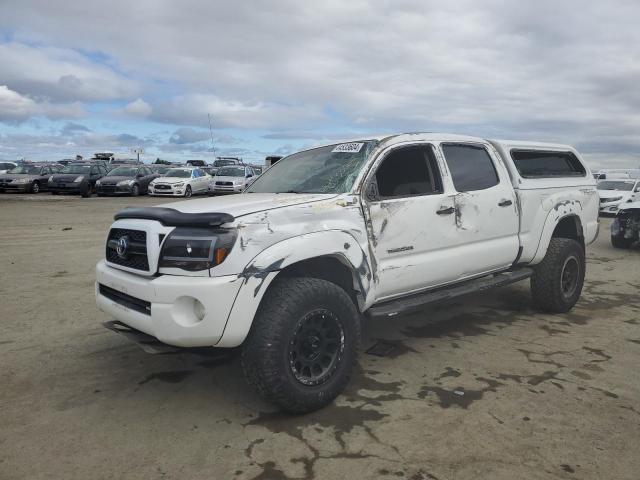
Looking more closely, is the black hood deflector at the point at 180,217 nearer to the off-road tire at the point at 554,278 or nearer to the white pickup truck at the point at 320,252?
the white pickup truck at the point at 320,252

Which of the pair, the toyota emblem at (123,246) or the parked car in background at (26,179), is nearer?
the toyota emblem at (123,246)

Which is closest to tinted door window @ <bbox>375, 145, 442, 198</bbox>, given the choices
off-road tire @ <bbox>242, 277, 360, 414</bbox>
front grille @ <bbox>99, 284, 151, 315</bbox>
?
off-road tire @ <bbox>242, 277, 360, 414</bbox>

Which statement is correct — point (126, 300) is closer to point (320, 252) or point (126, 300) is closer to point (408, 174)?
point (320, 252)

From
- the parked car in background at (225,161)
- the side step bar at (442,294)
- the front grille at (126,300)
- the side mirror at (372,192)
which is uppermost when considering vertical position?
the parked car in background at (225,161)

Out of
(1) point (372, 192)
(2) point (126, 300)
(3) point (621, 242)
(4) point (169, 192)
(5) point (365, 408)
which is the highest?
(1) point (372, 192)

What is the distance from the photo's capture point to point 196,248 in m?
2.95

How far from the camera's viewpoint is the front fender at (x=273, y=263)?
9.61 ft

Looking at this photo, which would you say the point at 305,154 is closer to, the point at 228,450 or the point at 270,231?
the point at 270,231

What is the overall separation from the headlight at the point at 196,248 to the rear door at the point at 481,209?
84.8 inches

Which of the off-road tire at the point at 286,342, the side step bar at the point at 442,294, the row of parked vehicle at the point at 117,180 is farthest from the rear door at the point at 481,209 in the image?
the row of parked vehicle at the point at 117,180

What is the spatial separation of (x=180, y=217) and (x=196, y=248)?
243 millimetres

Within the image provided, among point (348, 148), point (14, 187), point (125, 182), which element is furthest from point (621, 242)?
point (14, 187)

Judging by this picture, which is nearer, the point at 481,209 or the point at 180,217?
the point at 180,217

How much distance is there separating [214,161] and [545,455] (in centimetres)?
3734
